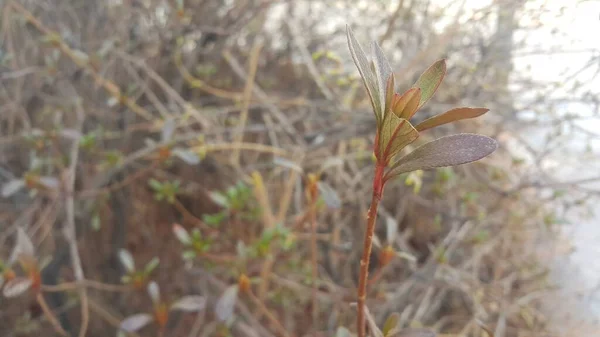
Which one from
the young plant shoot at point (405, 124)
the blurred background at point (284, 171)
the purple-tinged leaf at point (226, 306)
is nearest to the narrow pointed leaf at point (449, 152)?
the young plant shoot at point (405, 124)

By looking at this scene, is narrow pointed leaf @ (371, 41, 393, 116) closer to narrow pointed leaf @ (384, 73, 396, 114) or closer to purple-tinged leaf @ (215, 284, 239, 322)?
narrow pointed leaf @ (384, 73, 396, 114)

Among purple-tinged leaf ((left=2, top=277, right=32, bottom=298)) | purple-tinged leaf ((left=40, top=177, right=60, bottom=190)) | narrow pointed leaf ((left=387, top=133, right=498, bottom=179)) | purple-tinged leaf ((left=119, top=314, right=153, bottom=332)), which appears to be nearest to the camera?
narrow pointed leaf ((left=387, top=133, right=498, bottom=179))

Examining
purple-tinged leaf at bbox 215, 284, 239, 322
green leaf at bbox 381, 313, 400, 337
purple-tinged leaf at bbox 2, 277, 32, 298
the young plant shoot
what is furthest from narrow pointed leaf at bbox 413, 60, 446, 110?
purple-tinged leaf at bbox 2, 277, 32, 298

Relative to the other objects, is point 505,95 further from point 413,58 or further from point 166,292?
point 166,292

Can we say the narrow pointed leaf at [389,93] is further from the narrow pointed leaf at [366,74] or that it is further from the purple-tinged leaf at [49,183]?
the purple-tinged leaf at [49,183]

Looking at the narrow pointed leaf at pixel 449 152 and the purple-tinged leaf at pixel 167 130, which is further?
the purple-tinged leaf at pixel 167 130
